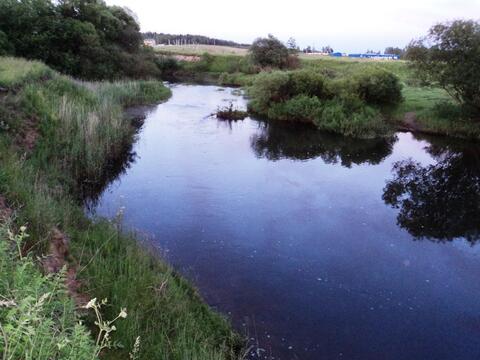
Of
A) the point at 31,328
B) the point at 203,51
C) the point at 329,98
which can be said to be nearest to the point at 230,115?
the point at 329,98

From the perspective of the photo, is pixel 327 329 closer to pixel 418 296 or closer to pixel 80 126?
pixel 418 296

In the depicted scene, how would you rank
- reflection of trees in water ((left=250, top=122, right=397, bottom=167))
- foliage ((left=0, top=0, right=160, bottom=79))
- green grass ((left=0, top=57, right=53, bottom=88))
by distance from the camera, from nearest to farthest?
green grass ((left=0, top=57, right=53, bottom=88)) → reflection of trees in water ((left=250, top=122, right=397, bottom=167)) → foliage ((left=0, top=0, right=160, bottom=79))

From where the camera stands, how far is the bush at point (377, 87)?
85.7 feet

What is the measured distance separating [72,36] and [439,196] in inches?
1128

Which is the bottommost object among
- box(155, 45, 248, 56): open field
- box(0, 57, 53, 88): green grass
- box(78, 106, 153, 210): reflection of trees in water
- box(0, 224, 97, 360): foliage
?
box(155, 45, 248, 56): open field

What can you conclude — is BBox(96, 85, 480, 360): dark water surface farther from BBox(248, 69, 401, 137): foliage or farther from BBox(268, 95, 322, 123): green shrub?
BBox(268, 95, 322, 123): green shrub

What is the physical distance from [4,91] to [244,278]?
10617mm

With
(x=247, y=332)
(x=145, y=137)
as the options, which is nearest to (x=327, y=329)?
(x=247, y=332)

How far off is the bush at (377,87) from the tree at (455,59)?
7.97 ft

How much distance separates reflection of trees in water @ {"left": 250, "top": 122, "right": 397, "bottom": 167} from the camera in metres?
18.3

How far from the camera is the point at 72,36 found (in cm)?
3102

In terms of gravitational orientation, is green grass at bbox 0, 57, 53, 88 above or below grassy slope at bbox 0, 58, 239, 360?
above

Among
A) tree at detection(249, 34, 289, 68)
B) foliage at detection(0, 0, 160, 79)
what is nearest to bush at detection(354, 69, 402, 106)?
foliage at detection(0, 0, 160, 79)

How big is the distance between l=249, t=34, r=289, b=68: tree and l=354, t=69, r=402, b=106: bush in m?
25.2
